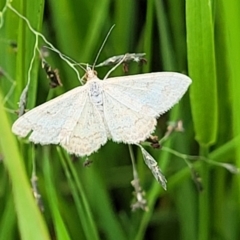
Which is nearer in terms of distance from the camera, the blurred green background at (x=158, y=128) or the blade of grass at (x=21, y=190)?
the blade of grass at (x=21, y=190)

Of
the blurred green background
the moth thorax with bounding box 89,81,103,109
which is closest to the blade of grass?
the blurred green background

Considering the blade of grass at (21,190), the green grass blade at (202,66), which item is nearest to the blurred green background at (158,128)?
the green grass blade at (202,66)

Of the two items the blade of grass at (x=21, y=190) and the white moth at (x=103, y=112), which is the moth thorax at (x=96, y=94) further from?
the blade of grass at (x=21, y=190)

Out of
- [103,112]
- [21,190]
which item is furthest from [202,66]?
[21,190]

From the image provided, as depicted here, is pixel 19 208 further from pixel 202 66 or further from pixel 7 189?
pixel 7 189

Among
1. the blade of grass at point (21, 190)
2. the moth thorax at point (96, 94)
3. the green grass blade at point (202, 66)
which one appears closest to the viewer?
the blade of grass at point (21, 190)

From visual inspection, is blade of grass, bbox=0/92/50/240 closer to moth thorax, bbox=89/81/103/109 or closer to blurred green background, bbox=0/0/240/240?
blurred green background, bbox=0/0/240/240
